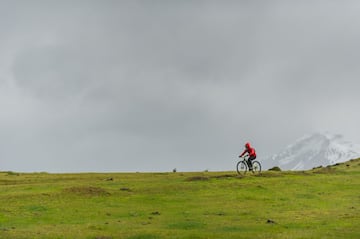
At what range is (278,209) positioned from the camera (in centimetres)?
4334

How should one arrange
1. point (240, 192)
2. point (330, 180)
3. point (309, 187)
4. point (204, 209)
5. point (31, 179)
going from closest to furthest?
point (204, 209)
point (240, 192)
point (309, 187)
point (330, 180)
point (31, 179)

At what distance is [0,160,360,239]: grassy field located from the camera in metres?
34.2

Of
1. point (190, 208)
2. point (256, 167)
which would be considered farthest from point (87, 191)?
point (256, 167)

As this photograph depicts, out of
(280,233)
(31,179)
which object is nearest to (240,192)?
(280,233)

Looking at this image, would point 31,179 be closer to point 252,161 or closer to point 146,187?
point 146,187

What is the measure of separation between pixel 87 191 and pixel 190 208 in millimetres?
10688

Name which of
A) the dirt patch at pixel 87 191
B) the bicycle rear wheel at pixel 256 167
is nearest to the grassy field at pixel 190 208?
the dirt patch at pixel 87 191

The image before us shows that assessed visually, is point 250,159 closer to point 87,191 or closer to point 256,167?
point 256,167

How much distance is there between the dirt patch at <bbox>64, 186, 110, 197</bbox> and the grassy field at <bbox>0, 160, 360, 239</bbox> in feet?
0.26

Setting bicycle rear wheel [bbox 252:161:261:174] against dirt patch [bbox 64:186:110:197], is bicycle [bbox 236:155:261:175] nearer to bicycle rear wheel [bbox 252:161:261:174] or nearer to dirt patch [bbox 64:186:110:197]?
bicycle rear wheel [bbox 252:161:261:174]

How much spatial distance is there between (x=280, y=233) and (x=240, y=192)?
18284 millimetres

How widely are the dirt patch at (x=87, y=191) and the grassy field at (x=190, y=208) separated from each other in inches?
3.1

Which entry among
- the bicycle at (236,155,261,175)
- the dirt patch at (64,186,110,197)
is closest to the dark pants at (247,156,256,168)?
the bicycle at (236,155,261,175)

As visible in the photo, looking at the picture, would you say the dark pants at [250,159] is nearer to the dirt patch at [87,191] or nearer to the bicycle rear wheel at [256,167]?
the bicycle rear wheel at [256,167]
